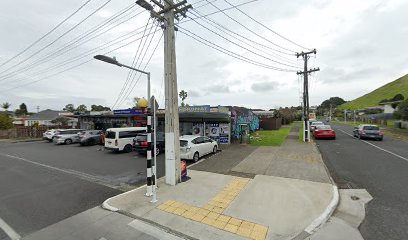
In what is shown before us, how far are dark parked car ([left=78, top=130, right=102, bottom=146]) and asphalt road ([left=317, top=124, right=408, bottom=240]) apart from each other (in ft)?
64.8

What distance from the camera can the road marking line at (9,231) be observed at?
4.45 m

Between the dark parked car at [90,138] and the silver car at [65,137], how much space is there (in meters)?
2.71

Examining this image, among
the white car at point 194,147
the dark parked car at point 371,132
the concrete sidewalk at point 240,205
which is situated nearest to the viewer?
the concrete sidewalk at point 240,205

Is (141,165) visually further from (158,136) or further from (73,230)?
(73,230)

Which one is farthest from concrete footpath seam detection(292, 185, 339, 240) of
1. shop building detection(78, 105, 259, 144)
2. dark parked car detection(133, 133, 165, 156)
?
shop building detection(78, 105, 259, 144)

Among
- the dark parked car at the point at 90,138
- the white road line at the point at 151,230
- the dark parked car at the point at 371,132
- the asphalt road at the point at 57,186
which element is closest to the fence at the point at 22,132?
the dark parked car at the point at 90,138

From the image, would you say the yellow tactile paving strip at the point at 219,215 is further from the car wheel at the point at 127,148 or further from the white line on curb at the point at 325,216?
the car wheel at the point at 127,148

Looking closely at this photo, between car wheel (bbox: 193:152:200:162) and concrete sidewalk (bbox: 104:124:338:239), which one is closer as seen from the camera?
concrete sidewalk (bbox: 104:124:338:239)

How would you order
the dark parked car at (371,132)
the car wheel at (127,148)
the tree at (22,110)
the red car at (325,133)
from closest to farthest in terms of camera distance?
the car wheel at (127,148), the dark parked car at (371,132), the red car at (325,133), the tree at (22,110)

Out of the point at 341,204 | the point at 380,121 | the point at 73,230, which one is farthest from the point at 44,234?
the point at 380,121

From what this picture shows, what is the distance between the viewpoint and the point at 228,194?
263 inches

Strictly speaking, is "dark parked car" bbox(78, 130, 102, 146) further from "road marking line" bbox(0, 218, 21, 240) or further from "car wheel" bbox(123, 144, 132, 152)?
"road marking line" bbox(0, 218, 21, 240)

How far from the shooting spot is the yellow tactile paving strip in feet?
14.8

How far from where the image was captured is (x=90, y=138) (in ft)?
64.9
